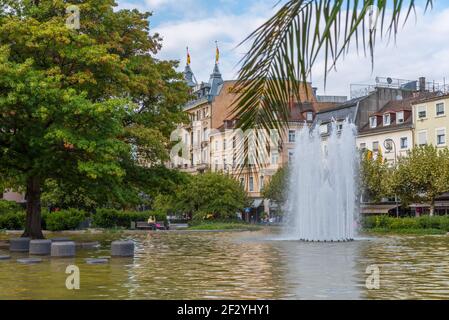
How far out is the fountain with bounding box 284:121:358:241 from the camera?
36688 mm

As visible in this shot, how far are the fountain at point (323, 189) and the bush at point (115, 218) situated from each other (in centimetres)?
2547

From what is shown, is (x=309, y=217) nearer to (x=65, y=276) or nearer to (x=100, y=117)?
(x=100, y=117)

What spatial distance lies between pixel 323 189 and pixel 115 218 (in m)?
29.2

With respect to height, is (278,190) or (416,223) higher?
(278,190)

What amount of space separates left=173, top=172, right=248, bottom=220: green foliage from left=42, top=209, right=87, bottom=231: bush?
15.5 m

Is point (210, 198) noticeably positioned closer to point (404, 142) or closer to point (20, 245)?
point (404, 142)

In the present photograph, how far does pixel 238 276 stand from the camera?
16.8 metres

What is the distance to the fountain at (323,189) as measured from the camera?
1444 inches

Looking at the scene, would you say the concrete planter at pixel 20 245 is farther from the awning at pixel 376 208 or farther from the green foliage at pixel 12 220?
the awning at pixel 376 208

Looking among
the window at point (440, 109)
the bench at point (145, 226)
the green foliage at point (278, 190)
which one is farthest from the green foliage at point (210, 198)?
the window at point (440, 109)

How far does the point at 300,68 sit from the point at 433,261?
20.7m

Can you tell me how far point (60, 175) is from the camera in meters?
27.9

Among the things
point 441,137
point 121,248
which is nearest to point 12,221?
point 121,248
